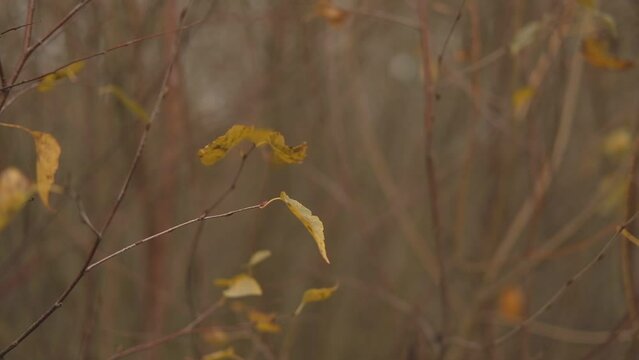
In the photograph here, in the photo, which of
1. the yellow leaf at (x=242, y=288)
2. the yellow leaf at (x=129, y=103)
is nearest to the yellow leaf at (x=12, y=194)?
the yellow leaf at (x=129, y=103)

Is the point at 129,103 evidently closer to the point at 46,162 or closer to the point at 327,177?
the point at 46,162

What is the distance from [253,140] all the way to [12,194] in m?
0.37

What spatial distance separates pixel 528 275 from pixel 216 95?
149 centimetres

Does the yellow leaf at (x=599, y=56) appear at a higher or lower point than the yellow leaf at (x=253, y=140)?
higher

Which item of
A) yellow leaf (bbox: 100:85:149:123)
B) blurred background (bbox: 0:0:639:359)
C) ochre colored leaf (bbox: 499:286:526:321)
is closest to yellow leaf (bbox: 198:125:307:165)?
yellow leaf (bbox: 100:85:149:123)

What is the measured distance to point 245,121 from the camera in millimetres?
2834

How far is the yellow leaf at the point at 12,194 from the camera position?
43.5 inches

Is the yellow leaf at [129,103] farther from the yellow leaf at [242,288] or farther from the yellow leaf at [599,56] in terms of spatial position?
the yellow leaf at [599,56]

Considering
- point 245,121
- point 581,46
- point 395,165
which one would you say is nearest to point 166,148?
point 245,121

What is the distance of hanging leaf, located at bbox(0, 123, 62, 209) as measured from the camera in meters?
1.01

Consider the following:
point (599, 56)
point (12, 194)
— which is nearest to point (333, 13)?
point (599, 56)

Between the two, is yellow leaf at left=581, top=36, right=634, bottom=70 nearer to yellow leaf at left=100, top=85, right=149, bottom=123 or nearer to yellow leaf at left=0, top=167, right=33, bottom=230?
yellow leaf at left=100, top=85, right=149, bottom=123

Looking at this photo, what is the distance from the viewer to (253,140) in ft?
3.24

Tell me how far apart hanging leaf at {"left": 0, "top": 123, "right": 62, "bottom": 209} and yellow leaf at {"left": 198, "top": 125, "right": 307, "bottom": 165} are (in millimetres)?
193
